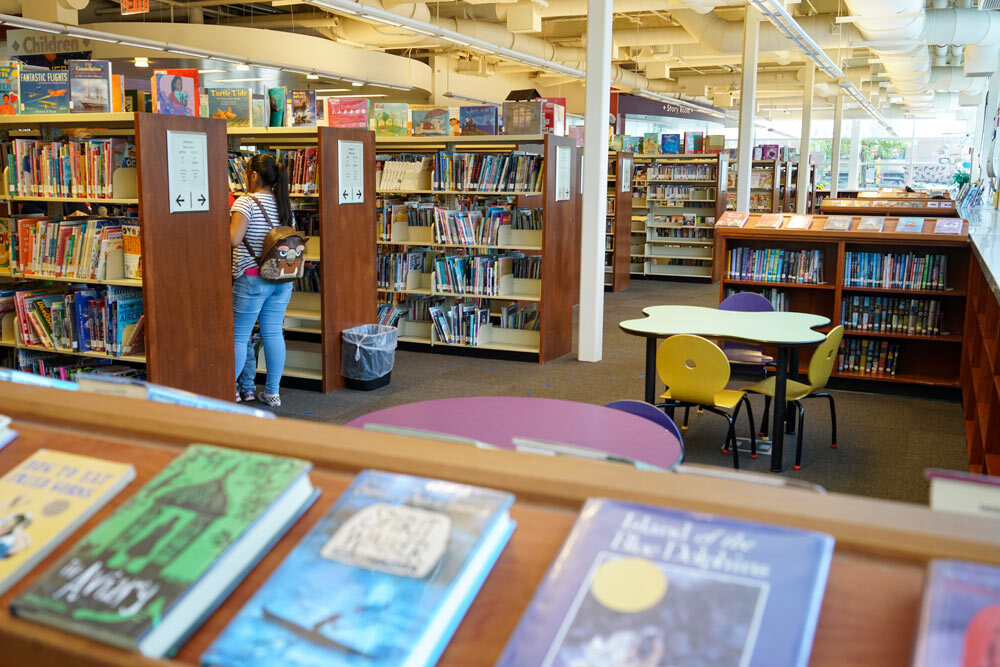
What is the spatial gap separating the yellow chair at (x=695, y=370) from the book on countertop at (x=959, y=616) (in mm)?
3597

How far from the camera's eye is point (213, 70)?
13242mm

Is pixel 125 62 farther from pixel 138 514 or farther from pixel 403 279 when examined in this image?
pixel 138 514

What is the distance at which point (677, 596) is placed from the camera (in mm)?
886

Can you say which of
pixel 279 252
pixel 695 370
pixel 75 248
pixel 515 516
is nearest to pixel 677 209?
pixel 279 252

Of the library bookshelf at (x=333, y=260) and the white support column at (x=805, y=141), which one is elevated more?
the white support column at (x=805, y=141)

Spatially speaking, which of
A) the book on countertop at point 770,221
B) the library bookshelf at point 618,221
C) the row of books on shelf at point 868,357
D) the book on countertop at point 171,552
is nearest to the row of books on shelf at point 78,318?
the book on countertop at point 171,552

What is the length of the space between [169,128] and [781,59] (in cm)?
1316

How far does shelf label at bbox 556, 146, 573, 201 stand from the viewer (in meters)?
7.41

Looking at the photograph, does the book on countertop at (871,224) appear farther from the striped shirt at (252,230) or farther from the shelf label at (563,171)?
the striped shirt at (252,230)

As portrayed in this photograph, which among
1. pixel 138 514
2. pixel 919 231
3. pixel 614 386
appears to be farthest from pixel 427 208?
pixel 138 514

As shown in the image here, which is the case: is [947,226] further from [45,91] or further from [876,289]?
[45,91]

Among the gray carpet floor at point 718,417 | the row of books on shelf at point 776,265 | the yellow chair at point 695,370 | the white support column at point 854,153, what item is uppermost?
the white support column at point 854,153

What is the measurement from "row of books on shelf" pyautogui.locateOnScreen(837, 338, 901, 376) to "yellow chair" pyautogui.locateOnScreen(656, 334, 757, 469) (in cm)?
237

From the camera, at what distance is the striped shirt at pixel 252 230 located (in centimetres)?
561
